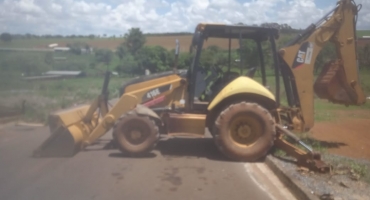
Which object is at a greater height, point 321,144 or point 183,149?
point 321,144

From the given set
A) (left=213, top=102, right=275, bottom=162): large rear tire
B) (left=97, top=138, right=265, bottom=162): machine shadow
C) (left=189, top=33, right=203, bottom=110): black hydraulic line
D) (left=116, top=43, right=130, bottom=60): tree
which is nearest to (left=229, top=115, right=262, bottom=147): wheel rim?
(left=213, top=102, right=275, bottom=162): large rear tire

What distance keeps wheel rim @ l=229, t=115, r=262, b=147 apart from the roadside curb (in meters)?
0.68

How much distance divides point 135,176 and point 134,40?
30039 millimetres

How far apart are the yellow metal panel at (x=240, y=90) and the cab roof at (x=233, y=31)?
3.71 ft

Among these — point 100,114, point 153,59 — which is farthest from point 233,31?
point 153,59

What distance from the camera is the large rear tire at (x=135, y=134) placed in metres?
11.2

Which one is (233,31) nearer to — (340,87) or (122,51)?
(340,87)

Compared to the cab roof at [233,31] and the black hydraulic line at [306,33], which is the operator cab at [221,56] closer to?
the cab roof at [233,31]

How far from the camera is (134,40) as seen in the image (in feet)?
128

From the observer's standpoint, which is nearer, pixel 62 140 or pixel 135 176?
pixel 135 176

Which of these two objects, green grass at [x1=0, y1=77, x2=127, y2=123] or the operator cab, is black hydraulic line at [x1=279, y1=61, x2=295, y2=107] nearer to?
the operator cab

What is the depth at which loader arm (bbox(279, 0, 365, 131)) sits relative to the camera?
1209 centimetres

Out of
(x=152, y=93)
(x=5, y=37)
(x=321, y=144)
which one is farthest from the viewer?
(x=5, y=37)

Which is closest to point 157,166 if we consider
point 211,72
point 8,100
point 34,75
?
point 211,72
